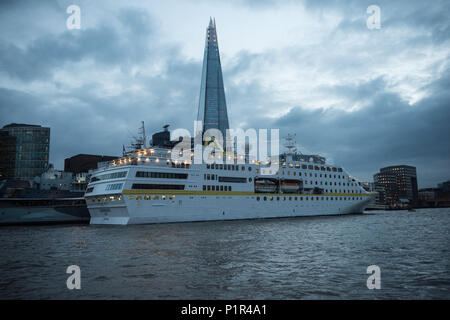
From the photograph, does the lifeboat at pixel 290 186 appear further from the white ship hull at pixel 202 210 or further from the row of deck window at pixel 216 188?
the row of deck window at pixel 216 188

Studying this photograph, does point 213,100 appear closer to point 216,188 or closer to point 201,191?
point 216,188

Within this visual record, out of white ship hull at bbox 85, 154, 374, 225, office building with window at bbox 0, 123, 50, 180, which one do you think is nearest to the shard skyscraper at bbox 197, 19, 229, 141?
white ship hull at bbox 85, 154, 374, 225

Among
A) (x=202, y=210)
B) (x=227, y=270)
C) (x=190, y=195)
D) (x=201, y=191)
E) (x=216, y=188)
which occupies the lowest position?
(x=227, y=270)

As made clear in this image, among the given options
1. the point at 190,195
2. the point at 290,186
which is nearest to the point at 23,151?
the point at 190,195

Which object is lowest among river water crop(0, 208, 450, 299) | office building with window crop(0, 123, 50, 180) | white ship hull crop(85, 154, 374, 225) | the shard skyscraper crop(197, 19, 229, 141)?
river water crop(0, 208, 450, 299)

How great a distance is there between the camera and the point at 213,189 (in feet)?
144

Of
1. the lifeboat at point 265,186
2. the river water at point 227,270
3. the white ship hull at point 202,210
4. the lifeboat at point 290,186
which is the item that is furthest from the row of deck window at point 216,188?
the river water at point 227,270

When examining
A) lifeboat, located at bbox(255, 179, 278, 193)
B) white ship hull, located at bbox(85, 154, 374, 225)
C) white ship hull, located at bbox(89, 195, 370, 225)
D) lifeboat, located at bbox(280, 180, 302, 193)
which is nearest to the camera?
white ship hull, located at bbox(89, 195, 370, 225)

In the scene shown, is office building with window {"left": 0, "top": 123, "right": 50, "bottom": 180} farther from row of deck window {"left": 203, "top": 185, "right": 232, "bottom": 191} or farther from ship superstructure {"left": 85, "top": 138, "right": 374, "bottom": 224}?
row of deck window {"left": 203, "top": 185, "right": 232, "bottom": 191}

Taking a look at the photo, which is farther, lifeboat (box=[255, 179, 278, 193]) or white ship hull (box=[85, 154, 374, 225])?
lifeboat (box=[255, 179, 278, 193])

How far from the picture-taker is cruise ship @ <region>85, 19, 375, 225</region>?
1467 inches

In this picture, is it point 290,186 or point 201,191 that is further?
point 290,186
